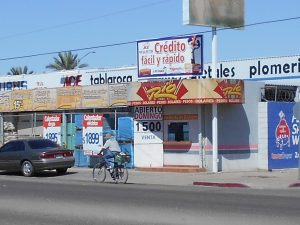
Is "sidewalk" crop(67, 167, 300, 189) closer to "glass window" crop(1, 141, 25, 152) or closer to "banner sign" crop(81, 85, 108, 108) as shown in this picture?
"glass window" crop(1, 141, 25, 152)

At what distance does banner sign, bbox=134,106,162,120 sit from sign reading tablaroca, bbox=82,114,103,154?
1.77 metres

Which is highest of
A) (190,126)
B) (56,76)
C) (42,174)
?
(56,76)

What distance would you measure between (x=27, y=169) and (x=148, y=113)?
567cm

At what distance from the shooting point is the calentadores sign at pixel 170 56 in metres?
24.5

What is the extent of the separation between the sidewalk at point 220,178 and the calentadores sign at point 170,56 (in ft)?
14.0

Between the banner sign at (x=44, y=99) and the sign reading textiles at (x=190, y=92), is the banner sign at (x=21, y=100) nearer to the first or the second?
the banner sign at (x=44, y=99)

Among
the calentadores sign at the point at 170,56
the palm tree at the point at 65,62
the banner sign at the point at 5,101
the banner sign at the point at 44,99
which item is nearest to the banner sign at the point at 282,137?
the calentadores sign at the point at 170,56

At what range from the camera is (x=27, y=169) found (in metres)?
23.9

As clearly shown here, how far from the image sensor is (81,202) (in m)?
13.9

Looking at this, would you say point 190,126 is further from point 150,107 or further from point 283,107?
point 283,107

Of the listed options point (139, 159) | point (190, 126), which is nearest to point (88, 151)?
point (139, 159)

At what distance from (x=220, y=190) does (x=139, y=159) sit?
9.09 metres

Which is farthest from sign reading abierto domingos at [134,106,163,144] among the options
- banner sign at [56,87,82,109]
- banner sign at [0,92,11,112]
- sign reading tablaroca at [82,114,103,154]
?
banner sign at [0,92,11,112]

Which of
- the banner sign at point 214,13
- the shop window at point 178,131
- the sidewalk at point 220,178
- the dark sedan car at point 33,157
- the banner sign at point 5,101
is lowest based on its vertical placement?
the sidewalk at point 220,178
